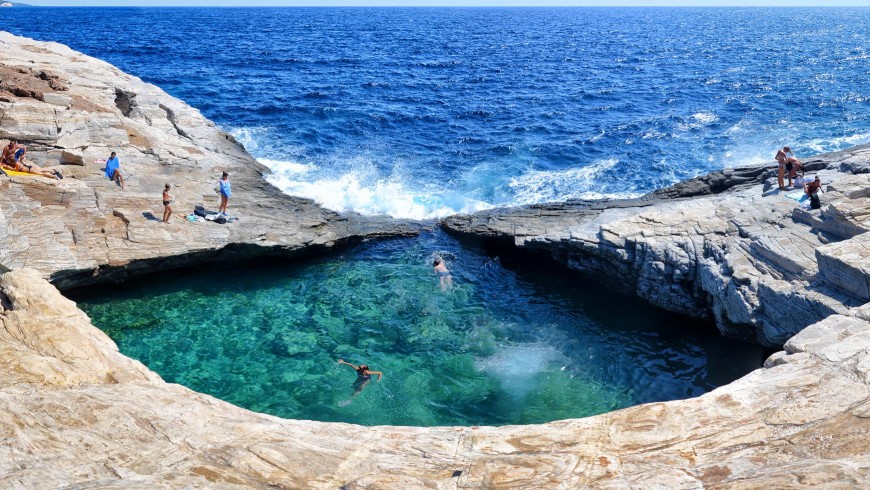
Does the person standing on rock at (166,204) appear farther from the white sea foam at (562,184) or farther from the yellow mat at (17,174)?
the white sea foam at (562,184)

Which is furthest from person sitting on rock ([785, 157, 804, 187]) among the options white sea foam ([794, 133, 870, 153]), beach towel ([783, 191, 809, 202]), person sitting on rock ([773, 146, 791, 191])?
white sea foam ([794, 133, 870, 153])

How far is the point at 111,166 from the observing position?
26.3m

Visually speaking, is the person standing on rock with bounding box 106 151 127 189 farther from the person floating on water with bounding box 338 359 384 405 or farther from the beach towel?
the beach towel

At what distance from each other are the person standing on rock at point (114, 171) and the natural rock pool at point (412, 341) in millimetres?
4654

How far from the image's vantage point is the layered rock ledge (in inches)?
432

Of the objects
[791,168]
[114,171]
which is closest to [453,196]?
[791,168]

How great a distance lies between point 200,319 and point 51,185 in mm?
8137

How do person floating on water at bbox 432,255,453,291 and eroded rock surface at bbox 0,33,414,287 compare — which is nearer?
eroded rock surface at bbox 0,33,414,287

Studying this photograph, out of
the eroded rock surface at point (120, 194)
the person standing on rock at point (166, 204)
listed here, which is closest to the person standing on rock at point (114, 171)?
the eroded rock surface at point (120, 194)

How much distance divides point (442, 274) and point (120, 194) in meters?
13.5

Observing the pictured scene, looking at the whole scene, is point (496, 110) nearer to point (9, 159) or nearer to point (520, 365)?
point (520, 365)

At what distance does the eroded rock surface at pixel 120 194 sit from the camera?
2277 centimetres

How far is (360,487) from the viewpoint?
10820 mm

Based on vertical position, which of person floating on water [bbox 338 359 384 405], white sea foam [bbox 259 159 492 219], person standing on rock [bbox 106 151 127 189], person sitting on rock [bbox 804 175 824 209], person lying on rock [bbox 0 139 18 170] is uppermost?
person sitting on rock [bbox 804 175 824 209]
